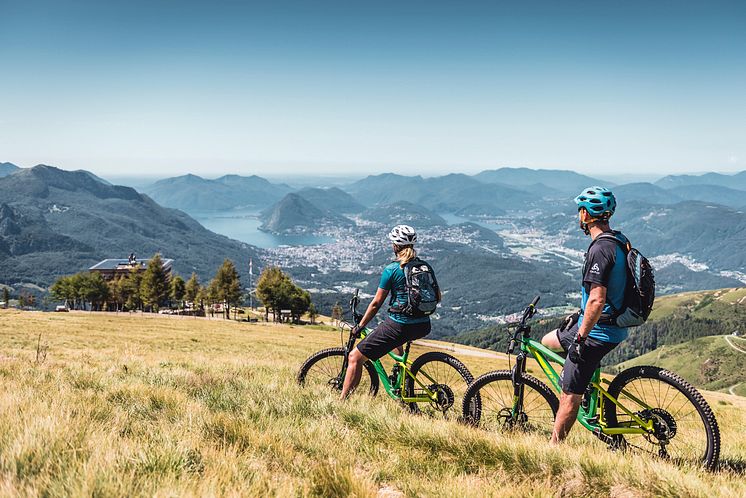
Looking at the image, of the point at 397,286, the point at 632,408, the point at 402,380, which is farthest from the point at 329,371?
the point at 632,408

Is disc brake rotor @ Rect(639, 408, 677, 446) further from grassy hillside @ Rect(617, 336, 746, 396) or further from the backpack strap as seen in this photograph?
grassy hillside @ Rect(617, 336, 746, 396)

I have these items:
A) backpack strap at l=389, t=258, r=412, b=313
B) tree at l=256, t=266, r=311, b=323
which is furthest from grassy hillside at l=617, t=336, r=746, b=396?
backpack strap at l=389, t=258, r=412, b=313

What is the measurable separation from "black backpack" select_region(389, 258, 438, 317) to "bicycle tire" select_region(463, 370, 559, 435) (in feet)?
4.09

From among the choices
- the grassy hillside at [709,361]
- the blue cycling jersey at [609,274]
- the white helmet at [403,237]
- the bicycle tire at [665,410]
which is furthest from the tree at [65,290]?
the grassy hillside at [709,361]

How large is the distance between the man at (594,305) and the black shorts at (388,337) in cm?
216

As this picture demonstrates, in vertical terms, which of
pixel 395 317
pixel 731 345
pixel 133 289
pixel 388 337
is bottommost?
pixel 731 345

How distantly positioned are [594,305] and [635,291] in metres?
0.51

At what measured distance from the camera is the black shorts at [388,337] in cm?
671

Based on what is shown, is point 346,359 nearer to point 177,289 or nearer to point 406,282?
point 406,282

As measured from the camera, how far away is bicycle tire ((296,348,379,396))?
769cm

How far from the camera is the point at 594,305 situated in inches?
190

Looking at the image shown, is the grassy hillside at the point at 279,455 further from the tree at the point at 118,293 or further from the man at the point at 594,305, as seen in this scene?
the tree at the point at 118,293

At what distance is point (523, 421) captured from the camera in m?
6.24

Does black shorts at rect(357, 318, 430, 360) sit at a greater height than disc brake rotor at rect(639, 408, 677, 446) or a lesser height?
greater
